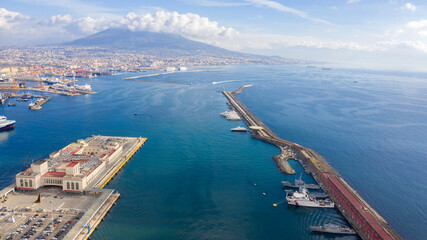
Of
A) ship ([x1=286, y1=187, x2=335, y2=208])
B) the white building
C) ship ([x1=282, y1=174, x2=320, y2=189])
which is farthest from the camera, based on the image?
ship ([x1=282, y1=174, x2=320, y2=189])

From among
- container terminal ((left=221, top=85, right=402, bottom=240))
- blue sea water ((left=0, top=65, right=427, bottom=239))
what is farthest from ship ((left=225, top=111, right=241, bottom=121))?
container terminal ((left=221, top=85, right=402, bottom=240))

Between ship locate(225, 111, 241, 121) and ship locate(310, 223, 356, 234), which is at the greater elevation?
ship locate(225, 111, 241, 121)

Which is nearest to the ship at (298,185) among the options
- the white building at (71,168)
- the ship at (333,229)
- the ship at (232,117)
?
the ship at (333,229)

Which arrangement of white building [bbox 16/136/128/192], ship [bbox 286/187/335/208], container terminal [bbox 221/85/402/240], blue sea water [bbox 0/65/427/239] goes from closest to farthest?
container terminal [bbox 221/85/402/240]
blue sea water [bbox 0/65/427/239]
ship [bbox 286/187/335/208]
white building [bbox 16/136/128/192]

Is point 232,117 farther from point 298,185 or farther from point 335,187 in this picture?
point 335,187

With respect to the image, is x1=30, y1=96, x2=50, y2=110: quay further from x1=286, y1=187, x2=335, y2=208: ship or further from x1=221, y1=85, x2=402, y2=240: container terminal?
x1=286, y1=187, x2=335, y2=208: ship

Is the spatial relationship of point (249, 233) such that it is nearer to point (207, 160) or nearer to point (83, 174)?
point (207, 160)
